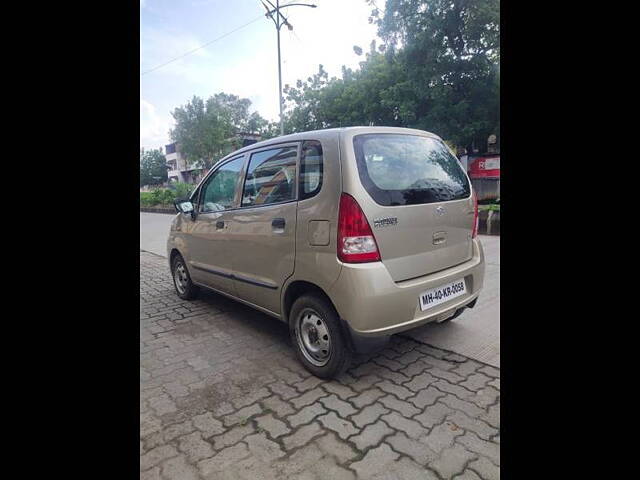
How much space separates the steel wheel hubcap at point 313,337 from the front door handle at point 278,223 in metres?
0.64

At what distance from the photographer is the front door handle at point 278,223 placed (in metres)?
2.79

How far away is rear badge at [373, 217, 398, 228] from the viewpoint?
7.65ft

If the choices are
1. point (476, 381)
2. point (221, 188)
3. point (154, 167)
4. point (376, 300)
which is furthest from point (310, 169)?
point (154, 167)

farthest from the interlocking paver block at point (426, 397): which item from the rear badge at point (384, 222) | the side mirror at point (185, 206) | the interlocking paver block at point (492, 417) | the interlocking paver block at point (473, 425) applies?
the side mirror at point (185, 206)

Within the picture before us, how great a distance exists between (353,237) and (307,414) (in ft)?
3.67

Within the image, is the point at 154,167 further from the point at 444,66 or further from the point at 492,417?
the point at 492,417

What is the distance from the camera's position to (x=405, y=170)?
8.49 feet

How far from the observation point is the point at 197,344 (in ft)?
11.2

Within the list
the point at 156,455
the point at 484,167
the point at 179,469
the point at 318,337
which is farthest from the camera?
the point at 484,167

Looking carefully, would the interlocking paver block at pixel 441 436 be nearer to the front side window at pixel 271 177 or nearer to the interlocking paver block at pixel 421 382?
the interlocking paver block at pixel 421 382
